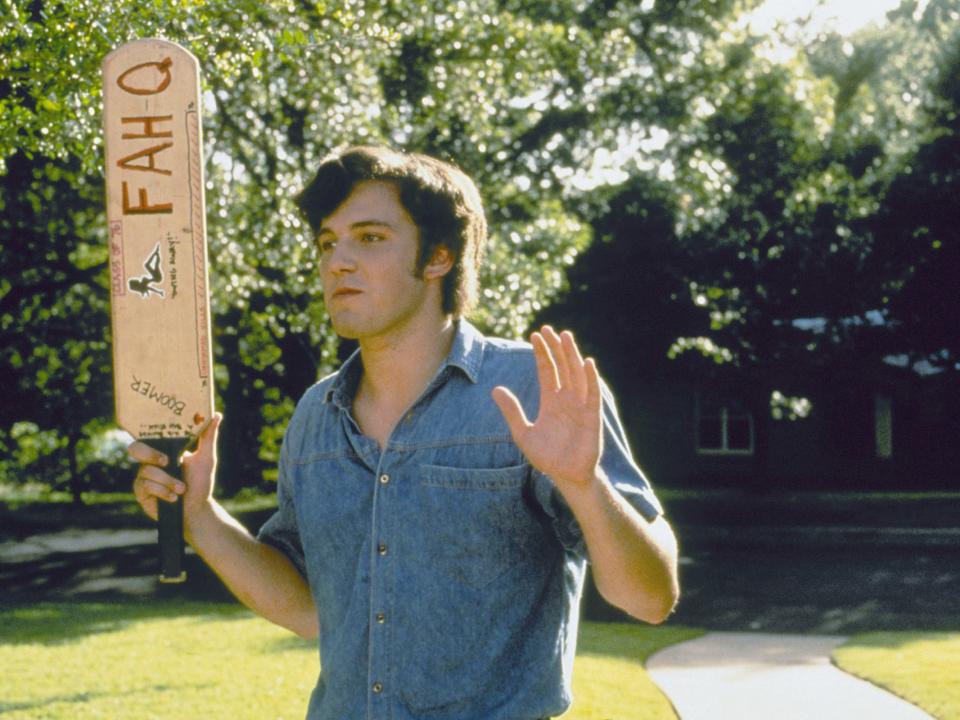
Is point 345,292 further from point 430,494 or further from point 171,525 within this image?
point 171,525

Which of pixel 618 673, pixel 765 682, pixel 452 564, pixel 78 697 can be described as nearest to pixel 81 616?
pixel 78 697

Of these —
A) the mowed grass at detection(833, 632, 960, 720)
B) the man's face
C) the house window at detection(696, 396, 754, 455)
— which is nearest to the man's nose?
the man's face

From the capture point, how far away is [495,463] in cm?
240

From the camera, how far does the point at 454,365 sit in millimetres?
2545

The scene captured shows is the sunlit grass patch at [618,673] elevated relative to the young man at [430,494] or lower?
lower

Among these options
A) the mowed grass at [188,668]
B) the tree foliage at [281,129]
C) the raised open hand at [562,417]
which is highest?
the tree foliage at [281,129]

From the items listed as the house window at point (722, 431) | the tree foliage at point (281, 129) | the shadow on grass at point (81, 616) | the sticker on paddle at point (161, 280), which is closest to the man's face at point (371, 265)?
the sticker on paddle at point (161, 280)

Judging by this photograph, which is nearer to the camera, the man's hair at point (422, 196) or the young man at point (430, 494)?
the young man at point (430, 494)

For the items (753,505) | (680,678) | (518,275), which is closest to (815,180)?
(753,505)

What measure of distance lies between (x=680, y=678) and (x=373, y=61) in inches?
225

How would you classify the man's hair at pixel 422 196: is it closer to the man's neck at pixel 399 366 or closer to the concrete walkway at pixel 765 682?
the man's neck at pixel 399 366

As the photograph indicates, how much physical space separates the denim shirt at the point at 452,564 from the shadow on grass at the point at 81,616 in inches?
372

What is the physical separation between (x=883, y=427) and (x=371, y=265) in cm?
3128

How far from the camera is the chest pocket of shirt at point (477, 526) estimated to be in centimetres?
235
